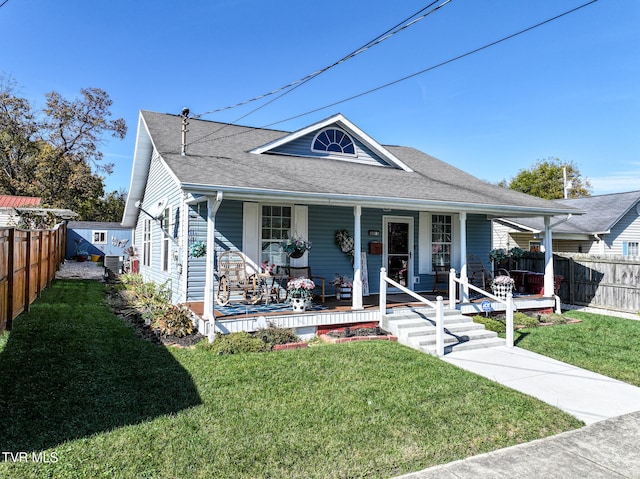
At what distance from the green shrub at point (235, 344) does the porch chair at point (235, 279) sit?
1673 millimetres

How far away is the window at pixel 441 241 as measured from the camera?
1135 cm

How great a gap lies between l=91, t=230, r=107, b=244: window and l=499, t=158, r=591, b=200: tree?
35.1m

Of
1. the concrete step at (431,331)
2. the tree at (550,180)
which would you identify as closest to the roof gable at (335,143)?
the concrete step at (431,331)

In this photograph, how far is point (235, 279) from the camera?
340 inches

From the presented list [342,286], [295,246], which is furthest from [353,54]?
[342,286]

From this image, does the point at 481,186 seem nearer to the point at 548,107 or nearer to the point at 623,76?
the point at 623,76

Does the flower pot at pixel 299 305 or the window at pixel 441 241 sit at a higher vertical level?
the window at pixel 441 241

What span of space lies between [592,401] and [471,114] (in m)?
15.0

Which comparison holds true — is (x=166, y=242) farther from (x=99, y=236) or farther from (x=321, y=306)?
(x=99, y=236)

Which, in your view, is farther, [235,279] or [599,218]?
[599,218]

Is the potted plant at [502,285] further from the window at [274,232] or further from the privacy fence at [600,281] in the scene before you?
the window at [274,232]

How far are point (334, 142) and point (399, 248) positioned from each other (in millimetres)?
3507

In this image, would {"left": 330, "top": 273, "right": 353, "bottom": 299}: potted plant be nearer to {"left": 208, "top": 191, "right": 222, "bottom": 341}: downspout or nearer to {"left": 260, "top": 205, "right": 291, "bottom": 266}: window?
{"left": 260, "top": 205, "right": 291, "bottom": 266}: window

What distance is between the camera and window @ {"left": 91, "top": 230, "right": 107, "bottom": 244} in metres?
26.1
